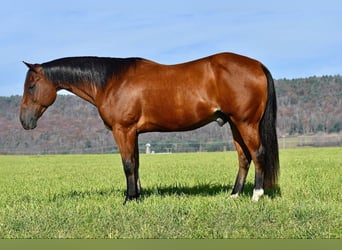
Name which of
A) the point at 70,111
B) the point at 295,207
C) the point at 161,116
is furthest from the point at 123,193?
the point at 70,111

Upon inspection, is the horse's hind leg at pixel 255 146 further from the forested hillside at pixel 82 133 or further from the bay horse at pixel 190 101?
the forested hillside at pixel 82 133

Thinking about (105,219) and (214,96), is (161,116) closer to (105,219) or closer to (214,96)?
(214,96)

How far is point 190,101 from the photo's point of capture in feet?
25.8

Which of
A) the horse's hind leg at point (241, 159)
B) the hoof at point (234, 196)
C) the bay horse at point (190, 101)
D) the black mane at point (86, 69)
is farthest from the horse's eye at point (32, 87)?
the hoof at point (234, 196)

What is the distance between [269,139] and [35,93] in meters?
4.20

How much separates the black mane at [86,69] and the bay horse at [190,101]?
0.02 metres

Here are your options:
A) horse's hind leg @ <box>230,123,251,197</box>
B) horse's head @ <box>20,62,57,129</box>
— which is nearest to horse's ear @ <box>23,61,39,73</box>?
horse's head @ <box>20,62,57,129</box>

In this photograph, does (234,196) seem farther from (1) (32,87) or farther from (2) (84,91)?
(1) (32,87)

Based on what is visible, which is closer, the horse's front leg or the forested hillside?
the horse's front leg

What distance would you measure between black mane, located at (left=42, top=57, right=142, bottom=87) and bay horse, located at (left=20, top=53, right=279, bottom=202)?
0.02m

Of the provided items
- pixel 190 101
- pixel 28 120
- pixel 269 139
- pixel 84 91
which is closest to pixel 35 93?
pixel 28 120

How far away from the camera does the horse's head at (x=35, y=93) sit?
868 centimetres

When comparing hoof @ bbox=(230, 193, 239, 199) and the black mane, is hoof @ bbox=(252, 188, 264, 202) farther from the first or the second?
the black mane

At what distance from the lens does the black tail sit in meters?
8.02
